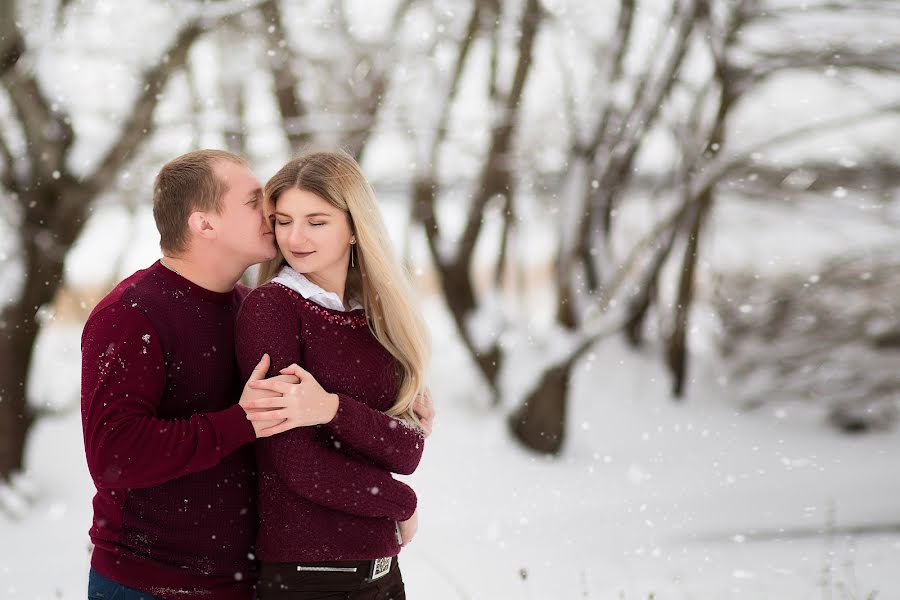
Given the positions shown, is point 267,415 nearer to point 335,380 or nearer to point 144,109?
point 335,380

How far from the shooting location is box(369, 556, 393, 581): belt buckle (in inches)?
77.7

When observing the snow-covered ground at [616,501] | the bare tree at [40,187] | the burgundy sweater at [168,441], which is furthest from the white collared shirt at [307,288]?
the bare tree at [40,187]

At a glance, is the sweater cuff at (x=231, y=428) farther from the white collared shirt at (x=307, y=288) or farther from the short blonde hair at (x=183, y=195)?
the short blonde hair at (x=183, y=195)

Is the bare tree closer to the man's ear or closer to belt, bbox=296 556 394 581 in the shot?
the man's ear

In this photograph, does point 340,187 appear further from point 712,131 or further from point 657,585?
point 712,131

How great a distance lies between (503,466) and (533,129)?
281 cm

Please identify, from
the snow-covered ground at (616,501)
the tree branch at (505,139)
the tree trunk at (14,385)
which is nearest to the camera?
the snow-covered ground at (616,501)

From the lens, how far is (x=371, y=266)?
81.2 inches

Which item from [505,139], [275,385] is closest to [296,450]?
[275,385]

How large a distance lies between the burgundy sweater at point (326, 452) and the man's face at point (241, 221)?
0.13 metres

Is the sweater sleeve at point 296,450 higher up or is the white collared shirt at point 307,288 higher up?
the white collared shirt at point 307,288

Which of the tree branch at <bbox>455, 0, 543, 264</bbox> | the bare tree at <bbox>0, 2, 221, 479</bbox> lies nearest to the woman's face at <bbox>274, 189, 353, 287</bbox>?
the bare tree at <bbox>0, 2, 221, 479</bbox>

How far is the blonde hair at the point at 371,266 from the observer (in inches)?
78.4

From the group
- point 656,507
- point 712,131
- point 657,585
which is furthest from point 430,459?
point 712,131
